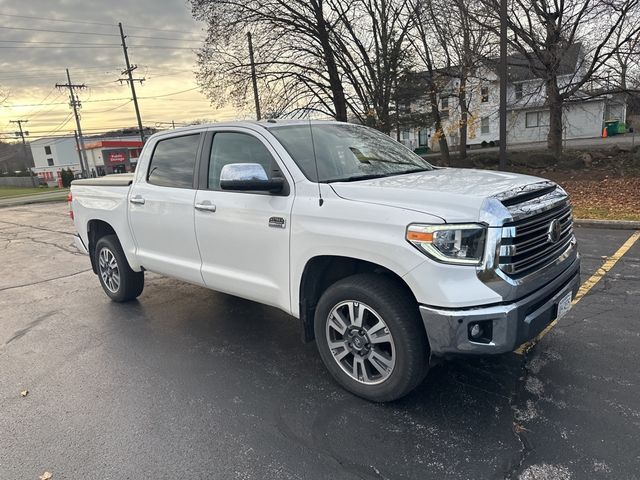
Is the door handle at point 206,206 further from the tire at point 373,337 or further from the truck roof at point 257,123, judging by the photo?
the tire at point 373,337

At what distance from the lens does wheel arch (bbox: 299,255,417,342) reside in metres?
3.33

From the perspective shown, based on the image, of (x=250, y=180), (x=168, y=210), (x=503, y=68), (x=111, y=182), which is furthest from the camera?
(x=503, y=68)

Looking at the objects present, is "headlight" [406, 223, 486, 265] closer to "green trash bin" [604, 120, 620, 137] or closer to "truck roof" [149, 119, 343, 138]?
"truck roof" [149, 119, 343, 138]

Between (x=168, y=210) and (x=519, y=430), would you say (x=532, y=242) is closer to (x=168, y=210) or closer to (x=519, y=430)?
(x=519, y=430)

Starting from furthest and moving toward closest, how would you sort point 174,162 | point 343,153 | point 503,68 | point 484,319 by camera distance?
1. point 503,68
2. point 174,162
3. point 343,153
4. point 484,319

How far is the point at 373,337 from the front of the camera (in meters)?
3.06

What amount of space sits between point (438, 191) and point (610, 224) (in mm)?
6738

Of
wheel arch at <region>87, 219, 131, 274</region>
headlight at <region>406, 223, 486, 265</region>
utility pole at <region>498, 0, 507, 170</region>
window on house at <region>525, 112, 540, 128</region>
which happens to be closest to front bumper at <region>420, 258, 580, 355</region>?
headlight at <region>406, 223, 486, 265</region>

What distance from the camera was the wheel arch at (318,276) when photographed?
3.33m

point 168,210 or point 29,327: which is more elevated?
point 168,210

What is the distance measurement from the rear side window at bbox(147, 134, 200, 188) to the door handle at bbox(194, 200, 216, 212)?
295mm

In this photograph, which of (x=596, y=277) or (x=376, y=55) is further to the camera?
(x=376, y=55)

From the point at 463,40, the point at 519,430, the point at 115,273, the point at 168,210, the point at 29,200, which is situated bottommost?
the point at 29,200

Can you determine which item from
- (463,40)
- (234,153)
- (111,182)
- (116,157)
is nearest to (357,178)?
(234,153)
